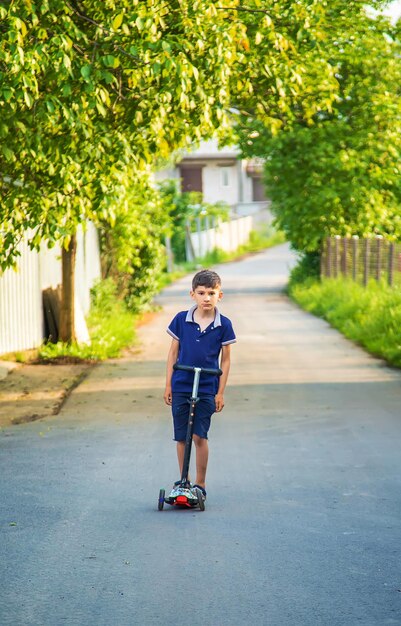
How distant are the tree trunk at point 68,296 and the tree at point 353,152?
34.1ft

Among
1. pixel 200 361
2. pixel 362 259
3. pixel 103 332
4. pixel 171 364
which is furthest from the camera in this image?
pixel 362 259

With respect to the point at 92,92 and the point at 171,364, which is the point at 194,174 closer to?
the point at 92,92

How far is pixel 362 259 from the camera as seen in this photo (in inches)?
1096

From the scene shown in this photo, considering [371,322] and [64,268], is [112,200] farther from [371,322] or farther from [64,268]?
[371,322]

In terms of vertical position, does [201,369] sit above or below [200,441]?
above

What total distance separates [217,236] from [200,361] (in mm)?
51938

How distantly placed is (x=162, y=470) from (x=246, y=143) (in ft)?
73.4

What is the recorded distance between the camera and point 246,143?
1205 inches

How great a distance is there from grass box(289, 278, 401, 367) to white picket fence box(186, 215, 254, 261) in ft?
75.3

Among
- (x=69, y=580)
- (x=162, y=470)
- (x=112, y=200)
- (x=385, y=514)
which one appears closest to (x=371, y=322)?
(x=112, y=200)

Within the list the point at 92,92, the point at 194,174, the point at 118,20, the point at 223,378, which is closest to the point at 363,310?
the point at 92,92

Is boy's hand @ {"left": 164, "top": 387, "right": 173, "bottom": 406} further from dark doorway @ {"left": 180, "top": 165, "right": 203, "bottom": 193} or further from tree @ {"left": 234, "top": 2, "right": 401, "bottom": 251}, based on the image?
dark doorway @ {"left": 180, "top": 165, "right": 203, "bottom": 193}

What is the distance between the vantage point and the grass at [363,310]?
17.7 m

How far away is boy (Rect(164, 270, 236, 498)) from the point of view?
25.5 ft
